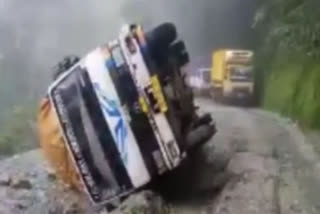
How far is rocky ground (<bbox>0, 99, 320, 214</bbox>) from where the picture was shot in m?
13.3

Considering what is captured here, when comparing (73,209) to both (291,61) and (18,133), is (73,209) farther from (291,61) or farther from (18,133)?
(18,133)

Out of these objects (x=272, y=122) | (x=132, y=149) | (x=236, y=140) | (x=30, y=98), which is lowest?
(x=30, y=98)

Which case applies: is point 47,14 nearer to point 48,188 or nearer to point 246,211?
point 48,188

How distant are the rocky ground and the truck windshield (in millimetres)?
14323

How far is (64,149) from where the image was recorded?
14.7 metres

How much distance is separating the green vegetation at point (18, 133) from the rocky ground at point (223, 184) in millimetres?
11352

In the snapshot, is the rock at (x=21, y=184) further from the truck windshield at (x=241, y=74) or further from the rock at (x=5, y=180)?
the truck windshield at (x=241, y=74)

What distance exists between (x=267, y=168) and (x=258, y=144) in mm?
3522

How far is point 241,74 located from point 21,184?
1938cm

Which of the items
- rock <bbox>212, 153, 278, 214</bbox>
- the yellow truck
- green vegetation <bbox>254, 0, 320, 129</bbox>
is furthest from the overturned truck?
the yellow truck

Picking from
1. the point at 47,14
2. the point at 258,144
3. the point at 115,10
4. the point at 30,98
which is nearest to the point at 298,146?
the point at 258,144

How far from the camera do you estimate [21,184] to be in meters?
18.0

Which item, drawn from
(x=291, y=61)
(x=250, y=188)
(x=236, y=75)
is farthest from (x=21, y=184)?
(x=236, y=75)

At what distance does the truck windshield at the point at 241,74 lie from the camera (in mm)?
35750
